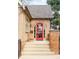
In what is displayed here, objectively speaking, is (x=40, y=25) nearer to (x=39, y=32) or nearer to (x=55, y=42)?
(x=39, y=32)

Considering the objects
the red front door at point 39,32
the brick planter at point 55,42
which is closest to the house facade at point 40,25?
the red front door at point 39,32

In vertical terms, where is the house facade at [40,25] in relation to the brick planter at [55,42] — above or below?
above

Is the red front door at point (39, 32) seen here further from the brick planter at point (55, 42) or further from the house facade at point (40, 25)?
the brick planter at point (55, 42)

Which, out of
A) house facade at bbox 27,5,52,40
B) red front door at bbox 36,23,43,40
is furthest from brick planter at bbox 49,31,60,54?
red front door at bbox 36,23,43,40

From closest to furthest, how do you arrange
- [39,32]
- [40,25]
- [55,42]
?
1. [55,42]
2. [39,32]
3. [40,25]

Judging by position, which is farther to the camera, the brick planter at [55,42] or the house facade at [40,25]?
the house facade at [40,25]

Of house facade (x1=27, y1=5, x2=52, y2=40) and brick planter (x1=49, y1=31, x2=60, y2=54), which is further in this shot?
house facade (x1=27, y1=5, x2=52, y2=40)

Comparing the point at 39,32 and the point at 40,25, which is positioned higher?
the point at 40,25

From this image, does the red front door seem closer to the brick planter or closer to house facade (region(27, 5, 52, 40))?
house facade (region(27, 5, 52, 40))

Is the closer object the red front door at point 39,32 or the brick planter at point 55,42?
the brick planter at point 55,42

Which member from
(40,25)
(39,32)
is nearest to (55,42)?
(39,32)
